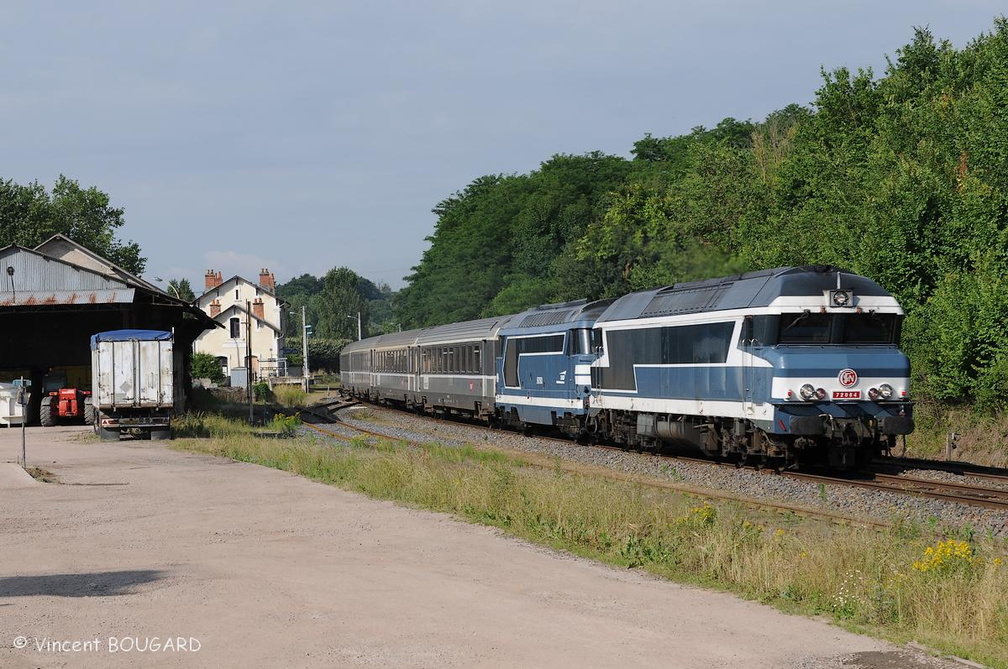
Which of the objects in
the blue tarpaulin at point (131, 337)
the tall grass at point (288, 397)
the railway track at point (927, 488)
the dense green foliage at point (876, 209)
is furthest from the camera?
the tall grass at point (288, 397)

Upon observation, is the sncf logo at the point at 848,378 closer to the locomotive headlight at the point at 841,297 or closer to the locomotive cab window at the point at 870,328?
the locomotive cab window at the point at 870,328

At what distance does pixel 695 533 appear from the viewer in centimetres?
1248

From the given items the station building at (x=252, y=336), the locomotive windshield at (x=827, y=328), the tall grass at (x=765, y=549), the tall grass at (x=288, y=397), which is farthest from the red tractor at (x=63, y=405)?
the station building at (x=252, y=336)

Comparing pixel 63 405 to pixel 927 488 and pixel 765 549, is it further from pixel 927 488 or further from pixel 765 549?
pixel 765 549

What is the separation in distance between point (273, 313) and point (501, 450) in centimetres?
7736

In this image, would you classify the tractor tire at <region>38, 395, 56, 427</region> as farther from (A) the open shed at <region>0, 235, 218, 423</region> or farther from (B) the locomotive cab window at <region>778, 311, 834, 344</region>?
(B) the locomotive cab window at <region>778, 311, 834, 344</region>

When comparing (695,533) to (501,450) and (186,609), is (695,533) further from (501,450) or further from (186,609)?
(501,450)

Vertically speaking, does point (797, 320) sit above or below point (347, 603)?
above

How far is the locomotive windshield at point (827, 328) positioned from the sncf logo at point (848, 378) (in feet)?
1.97

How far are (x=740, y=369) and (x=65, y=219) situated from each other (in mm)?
86574

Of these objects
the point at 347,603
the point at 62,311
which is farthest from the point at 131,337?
the point at 347,603

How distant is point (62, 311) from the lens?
4144cm

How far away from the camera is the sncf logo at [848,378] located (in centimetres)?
1886

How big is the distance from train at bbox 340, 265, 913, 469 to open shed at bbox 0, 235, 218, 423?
737 inches
